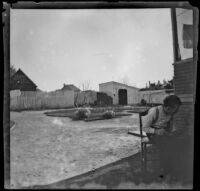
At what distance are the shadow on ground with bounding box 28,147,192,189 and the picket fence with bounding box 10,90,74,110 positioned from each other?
49.2 feet

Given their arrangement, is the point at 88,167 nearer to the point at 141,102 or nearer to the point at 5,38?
the point at 5,38

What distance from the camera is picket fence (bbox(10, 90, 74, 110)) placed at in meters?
17.8

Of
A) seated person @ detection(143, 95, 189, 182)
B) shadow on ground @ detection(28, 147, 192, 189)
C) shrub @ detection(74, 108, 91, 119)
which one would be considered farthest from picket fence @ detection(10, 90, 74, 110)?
seated person @ detection(143, 95, 189, 182)

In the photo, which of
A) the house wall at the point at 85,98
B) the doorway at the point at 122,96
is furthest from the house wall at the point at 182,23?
the doorway at the point at 122,96

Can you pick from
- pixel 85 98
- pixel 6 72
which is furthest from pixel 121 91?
pixel 6 72

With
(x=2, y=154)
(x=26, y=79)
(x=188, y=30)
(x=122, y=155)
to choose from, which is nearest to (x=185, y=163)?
(x=122, y=155)

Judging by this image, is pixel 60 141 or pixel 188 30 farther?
pixel 60 141

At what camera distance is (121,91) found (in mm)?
21375

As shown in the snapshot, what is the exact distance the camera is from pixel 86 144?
649cm

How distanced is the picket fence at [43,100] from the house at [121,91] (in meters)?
3.83

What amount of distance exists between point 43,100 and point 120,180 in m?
16.8

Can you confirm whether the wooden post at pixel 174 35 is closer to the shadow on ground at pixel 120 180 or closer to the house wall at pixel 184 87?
the house wall at pixel 184 87

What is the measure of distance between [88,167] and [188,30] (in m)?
3.78

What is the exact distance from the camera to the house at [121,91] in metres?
21.1
